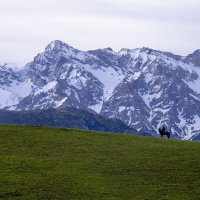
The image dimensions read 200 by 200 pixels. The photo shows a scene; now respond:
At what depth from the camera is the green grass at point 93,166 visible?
5669 cm

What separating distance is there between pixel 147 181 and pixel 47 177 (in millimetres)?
8887

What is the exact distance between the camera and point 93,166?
6569cm

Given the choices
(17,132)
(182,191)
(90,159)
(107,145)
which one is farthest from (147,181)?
(17,132)

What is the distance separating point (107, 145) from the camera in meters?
75.4

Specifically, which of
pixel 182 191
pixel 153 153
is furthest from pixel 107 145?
pixel 182 191

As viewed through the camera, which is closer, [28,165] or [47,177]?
[47,177]

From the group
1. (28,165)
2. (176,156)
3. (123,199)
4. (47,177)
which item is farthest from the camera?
(176,156)

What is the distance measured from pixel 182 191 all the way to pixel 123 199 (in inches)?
242

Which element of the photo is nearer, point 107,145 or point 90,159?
point 90,159

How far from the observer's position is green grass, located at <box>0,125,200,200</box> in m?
56.7

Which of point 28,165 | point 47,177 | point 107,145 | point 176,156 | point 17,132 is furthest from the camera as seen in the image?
point 17,132

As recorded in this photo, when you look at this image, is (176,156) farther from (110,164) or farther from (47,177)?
(47,177)

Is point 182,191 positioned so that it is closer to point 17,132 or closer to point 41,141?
point 41,141

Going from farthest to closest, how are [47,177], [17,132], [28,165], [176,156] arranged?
[17,132] < [176,156] < [28,165] < [47,177]
